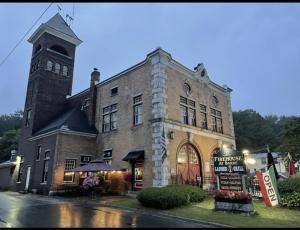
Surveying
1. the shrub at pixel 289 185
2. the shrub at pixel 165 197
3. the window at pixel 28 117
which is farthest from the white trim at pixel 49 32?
the shrub at pixel 289 185

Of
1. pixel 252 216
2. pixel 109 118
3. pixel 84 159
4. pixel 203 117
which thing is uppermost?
pixel 203 117

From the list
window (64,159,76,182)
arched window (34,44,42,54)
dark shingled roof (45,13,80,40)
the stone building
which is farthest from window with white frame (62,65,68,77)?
window (64,159,76,182)

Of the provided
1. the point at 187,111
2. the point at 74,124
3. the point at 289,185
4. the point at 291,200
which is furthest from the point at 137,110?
the point at 291,200

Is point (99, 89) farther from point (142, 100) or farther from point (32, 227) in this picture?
point (32, 227)

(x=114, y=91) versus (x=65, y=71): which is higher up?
(x=65, y=71)

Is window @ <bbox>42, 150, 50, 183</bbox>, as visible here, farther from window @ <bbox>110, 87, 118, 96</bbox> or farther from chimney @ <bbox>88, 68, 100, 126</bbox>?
window @ <bbox>110, 87, 118, 96</bbox>

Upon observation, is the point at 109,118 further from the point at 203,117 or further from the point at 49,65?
the point at 49,65

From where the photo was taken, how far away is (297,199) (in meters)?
14.2

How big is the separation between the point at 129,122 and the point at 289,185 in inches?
493

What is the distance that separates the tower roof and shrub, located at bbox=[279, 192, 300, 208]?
92.1 ft

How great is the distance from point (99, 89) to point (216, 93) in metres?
12.0

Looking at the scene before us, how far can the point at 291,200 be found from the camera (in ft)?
47.2

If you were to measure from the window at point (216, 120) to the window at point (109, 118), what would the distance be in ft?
30.9

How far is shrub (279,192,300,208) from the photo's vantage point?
46.5ft
